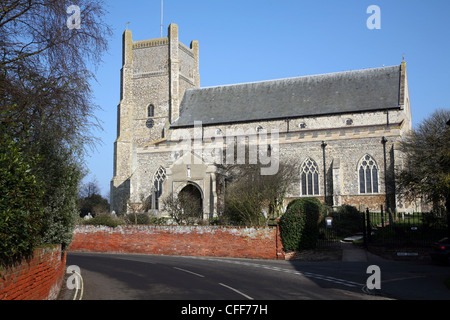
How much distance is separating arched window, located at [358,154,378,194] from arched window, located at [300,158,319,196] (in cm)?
347

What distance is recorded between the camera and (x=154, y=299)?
9.98 metres

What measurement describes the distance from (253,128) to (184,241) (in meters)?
20.8

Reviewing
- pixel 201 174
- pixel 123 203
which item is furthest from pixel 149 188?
pixel 201 174

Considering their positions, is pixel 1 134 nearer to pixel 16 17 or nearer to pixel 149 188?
pixel 16 17

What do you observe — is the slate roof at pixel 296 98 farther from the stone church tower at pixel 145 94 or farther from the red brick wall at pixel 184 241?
the red brick wall at pixel 184 241

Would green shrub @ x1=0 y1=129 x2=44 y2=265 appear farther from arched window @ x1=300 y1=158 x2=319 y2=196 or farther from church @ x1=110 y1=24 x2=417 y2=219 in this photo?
arched window @ x1=300 y1=158 x2=319 y2=196

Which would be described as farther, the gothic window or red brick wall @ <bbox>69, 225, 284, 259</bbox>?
the gothic window

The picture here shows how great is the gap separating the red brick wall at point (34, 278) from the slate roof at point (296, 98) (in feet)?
110

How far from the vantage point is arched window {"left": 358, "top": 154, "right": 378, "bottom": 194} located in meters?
35.8

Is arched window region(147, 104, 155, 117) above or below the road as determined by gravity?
above

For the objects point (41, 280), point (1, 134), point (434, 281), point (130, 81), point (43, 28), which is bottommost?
point (434, 281)

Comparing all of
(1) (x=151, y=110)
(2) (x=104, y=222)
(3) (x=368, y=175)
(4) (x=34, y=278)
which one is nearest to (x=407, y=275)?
(4) (x=34, y=278)

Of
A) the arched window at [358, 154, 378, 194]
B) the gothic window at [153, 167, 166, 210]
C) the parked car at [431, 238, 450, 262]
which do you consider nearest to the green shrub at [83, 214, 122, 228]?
the gothic window at [153, 167, 166, 210]
